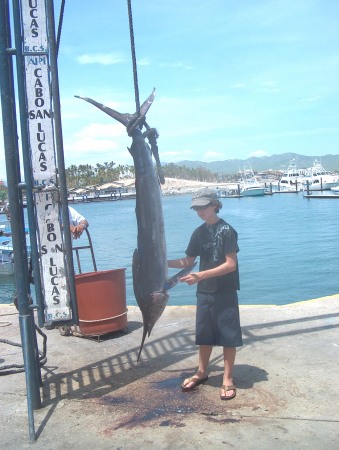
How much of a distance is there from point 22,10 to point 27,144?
996 mm

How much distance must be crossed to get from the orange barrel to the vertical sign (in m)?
1.47

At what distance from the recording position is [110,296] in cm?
547

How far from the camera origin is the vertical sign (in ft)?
12.0

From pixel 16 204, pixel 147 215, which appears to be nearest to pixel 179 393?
pixel 147 215

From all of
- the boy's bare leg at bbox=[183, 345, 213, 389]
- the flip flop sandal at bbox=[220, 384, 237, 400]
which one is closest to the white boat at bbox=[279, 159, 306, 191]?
the boy's bare leg at bbox=[183, 345, 213, 389]

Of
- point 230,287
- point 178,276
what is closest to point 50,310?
point 178,276

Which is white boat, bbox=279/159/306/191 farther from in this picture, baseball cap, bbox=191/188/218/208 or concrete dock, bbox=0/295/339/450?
baseball cap, bbox=191/188/218/208

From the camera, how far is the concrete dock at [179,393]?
10.5 ft

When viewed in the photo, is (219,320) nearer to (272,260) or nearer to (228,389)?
(228,389)

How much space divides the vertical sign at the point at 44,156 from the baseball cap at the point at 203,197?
110 centimetres

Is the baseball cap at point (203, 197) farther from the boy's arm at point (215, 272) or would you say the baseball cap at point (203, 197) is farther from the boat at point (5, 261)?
the boat at point (5, 261)

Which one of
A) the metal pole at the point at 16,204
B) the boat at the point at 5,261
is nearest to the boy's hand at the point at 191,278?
the metal pole at the point at 16,204

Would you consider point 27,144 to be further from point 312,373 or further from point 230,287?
point 312,373

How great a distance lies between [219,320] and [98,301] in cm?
200
